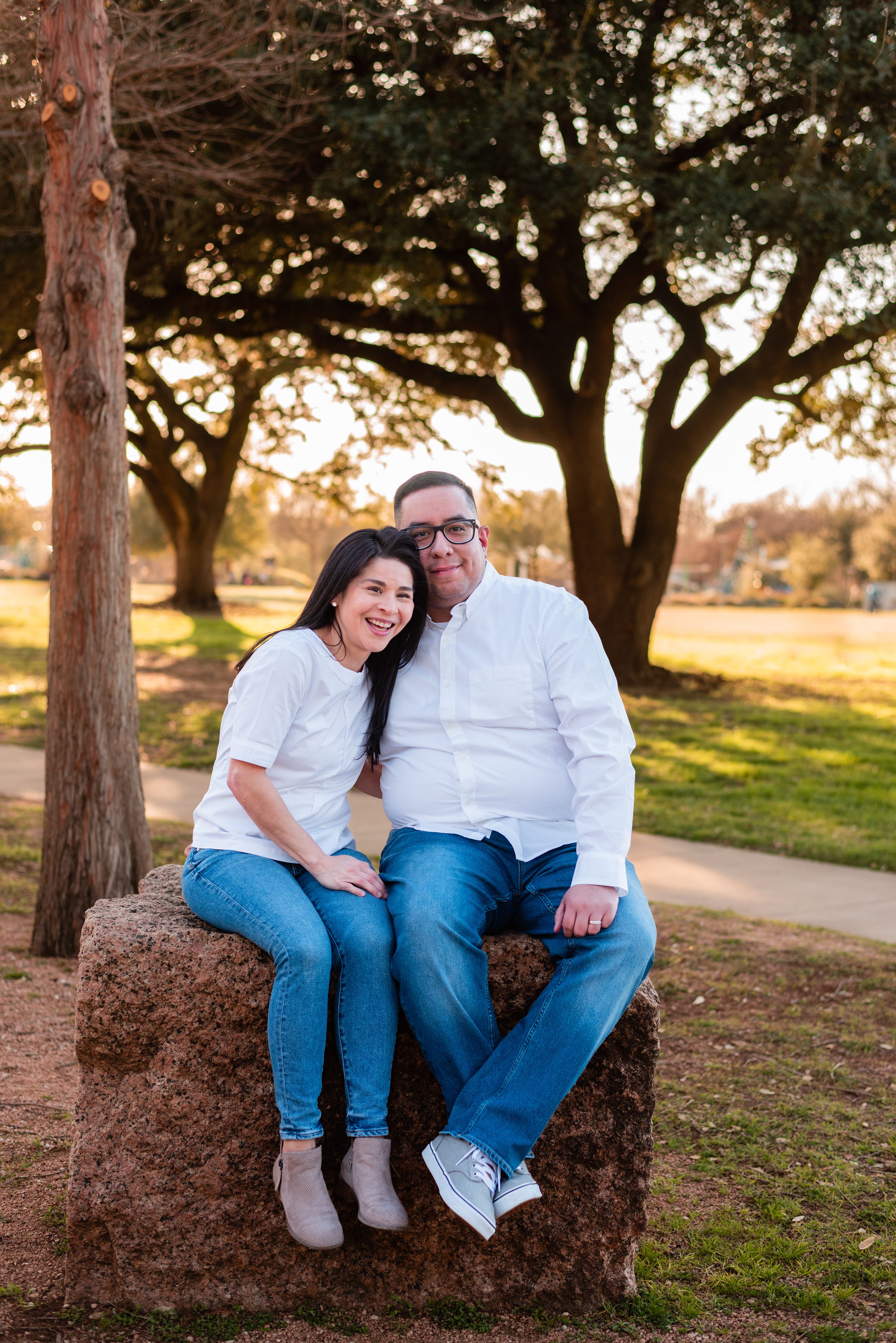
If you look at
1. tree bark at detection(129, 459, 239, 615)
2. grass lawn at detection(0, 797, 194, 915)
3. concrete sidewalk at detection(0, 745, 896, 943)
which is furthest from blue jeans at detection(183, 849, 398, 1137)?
tree bark at detection(129, 459, 239, 615)

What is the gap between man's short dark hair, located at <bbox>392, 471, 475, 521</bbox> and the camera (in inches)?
132

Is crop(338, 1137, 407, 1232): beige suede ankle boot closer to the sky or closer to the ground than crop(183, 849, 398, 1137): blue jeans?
closer to the ground

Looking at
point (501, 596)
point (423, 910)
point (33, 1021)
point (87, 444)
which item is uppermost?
point (87, 444)

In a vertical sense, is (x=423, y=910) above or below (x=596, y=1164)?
above

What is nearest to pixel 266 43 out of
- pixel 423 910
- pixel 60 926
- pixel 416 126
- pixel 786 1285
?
pixel 416 126

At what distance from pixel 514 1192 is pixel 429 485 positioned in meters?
1.87

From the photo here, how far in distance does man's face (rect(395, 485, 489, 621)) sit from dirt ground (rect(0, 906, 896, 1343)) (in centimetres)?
182

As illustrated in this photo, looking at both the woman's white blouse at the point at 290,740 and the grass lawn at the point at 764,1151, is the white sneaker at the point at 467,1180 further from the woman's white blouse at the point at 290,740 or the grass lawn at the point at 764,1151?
the woman's white blouse at the point at 290,740

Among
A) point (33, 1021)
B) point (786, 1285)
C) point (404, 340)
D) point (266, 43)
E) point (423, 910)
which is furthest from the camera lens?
point (404, 340)

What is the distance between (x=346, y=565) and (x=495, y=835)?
0.81 m

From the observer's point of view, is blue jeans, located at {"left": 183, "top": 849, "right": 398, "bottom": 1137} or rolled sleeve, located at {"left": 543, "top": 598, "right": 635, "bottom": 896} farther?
rolled sleeve, located at {"left": 543, "top": 598, "right": 635, "bottom": 896}

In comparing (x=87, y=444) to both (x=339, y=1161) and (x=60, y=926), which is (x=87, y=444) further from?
(x=339, y=1161)

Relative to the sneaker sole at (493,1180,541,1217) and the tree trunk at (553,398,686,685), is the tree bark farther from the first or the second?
the sneaker sole at (493,1180,541,1217)

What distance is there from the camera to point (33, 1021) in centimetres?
451
